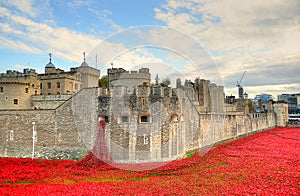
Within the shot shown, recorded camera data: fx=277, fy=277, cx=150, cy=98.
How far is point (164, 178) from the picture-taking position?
16.3 meters

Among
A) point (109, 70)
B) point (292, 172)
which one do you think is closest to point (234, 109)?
point (109, 70)

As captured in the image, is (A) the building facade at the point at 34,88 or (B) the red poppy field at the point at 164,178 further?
(A) the building facade at the point at 34,88

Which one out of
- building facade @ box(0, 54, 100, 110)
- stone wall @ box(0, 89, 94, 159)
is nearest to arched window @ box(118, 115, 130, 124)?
stone wall @ box(0, 89, 94, 159)

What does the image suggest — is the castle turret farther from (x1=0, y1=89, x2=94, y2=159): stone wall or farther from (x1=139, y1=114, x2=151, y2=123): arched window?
(x1=139, y1=114, x2=151, y2=123): arched window

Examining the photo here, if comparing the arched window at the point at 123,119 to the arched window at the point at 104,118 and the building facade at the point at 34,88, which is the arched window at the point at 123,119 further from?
the building facade at the point at 34,88

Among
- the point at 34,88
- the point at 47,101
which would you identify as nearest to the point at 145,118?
the point at 47,101

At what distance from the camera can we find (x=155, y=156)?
20984 millimetres

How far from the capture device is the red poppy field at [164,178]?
1354 cm

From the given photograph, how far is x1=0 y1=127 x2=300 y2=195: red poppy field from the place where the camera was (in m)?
13.5

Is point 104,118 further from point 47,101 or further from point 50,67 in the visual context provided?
point 50,67

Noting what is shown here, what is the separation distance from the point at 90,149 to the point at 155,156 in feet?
17.9

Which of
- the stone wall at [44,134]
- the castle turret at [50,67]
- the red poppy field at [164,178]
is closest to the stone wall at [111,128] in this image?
the stone wall at [44,134]

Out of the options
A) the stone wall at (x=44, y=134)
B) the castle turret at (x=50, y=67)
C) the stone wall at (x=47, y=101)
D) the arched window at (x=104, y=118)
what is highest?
the castle turret at (x=50, y=67)

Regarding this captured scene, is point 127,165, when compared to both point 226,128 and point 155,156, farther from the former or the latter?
point 226,128
